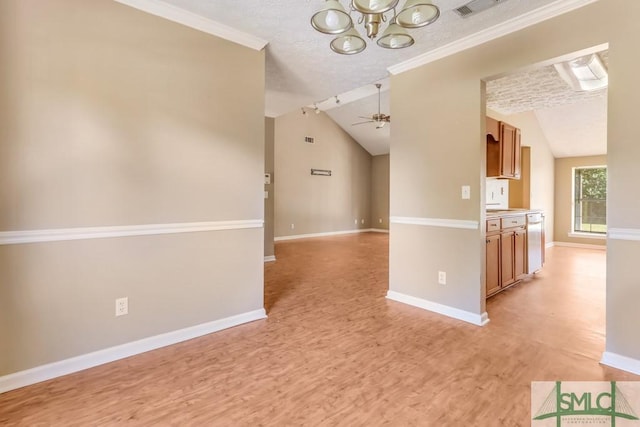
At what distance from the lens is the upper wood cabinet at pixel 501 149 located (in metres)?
3.93

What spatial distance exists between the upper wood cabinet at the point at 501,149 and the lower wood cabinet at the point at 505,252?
0.65 metres

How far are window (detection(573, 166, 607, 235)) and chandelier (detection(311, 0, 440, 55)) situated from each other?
7.80m

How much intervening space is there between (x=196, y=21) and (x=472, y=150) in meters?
2.62

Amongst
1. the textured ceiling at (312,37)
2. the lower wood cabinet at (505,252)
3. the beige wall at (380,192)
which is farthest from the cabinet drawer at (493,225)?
the beige wall at (380,192)

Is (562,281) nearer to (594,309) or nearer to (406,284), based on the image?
(594,309)

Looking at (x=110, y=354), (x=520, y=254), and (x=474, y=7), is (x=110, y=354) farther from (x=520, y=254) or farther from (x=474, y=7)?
(x=520, y=254)

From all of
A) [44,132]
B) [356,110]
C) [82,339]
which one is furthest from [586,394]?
[356,110]

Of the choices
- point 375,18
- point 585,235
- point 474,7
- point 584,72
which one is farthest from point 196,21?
point 585,235

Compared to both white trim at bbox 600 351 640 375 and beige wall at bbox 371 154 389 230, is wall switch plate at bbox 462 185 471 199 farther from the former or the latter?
beige wall at bbox 371 154 389 230

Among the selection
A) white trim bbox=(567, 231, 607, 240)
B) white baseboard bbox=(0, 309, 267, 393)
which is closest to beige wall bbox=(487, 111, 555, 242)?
white trim bbox=(567, 231, 607, 240)

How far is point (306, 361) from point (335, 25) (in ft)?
7.20

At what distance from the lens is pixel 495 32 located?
260cm

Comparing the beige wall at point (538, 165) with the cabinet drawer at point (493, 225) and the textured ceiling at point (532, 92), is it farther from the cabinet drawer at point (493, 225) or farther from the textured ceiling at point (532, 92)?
the cabinet drawer at point (493, 225)

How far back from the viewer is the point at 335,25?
180cm
